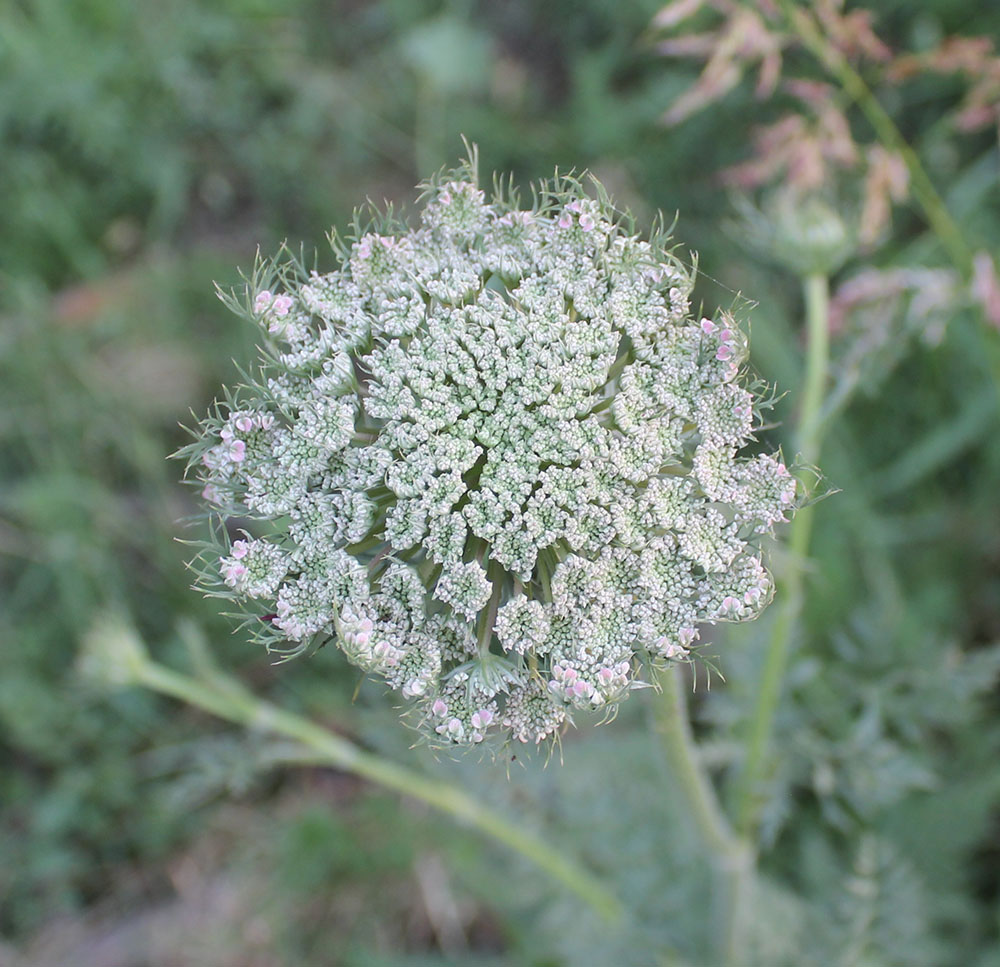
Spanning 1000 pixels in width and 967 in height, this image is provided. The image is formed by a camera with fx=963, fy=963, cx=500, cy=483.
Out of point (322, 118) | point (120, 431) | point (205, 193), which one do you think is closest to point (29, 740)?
point (120, 431)

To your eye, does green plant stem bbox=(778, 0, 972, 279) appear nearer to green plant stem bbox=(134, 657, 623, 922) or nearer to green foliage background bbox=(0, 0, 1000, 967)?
green foliage background bbox=(0, 0, 1000, 967)

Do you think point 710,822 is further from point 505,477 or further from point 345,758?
point 505,477

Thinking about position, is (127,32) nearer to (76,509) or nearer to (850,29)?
(76,509)

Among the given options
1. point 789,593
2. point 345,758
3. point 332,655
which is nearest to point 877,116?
point 789,593

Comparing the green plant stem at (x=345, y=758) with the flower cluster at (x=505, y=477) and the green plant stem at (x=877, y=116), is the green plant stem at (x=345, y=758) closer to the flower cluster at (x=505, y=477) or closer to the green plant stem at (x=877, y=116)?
the flower cluster at (x=505, y=477)

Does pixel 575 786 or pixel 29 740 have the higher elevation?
pixel 29 740

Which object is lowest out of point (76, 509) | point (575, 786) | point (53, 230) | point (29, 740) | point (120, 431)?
point (575, 786)
